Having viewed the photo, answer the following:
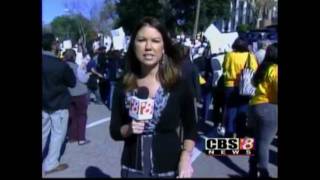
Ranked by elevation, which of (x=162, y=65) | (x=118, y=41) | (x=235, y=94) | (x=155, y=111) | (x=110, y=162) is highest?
(x=118, y=41)

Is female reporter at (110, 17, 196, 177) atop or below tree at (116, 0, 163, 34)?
below

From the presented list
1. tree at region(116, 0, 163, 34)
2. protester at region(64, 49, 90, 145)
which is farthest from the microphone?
tree at region(116, 0, 163, 34)

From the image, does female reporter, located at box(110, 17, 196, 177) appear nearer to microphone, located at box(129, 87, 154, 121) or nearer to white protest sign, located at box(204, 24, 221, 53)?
microphone, located at box(129, 87, 154, 121)

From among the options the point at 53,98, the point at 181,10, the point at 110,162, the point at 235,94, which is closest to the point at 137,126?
the point at 53,98

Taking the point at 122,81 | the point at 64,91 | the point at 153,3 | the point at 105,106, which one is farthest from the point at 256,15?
the point at 122,81

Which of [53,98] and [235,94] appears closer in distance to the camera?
[53,98]

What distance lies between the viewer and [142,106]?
105 inches

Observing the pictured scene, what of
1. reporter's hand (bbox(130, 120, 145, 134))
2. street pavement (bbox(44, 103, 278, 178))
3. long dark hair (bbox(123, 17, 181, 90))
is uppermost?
long dark hair (bbox(123, 17, 181, 90))

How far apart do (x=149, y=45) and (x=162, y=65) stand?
0.14 meters

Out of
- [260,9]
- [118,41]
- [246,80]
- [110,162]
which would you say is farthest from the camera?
[260,9]

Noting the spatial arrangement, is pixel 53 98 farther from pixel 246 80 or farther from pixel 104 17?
pixel 104 17

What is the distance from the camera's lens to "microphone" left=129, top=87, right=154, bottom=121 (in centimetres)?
267
